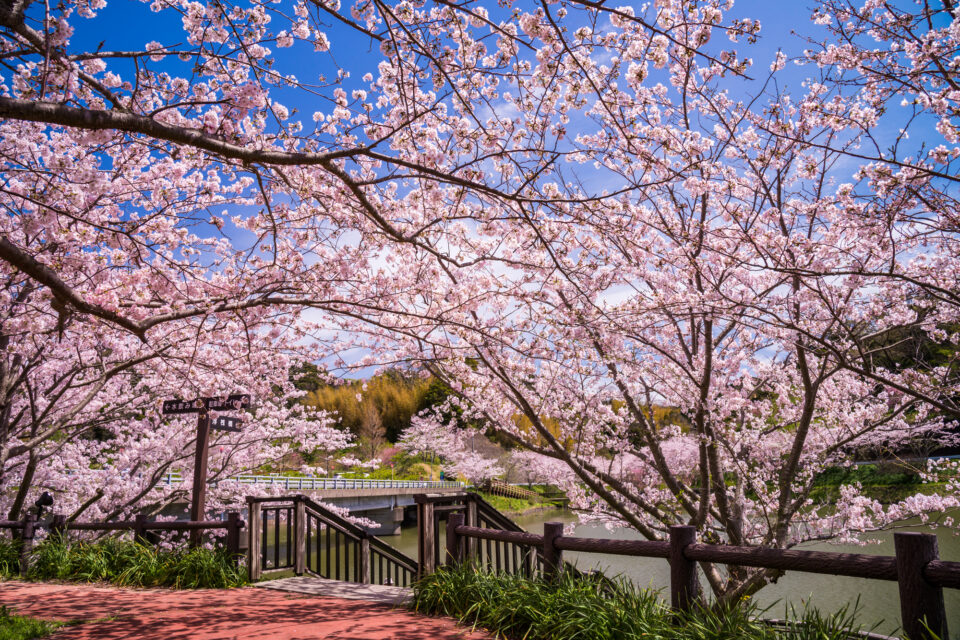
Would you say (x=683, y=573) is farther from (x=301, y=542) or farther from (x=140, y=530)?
(x=140, y=530)

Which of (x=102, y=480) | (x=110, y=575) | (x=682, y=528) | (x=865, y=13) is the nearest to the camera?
(x=682, y=528)

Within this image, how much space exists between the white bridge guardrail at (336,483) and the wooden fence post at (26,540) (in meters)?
9.11

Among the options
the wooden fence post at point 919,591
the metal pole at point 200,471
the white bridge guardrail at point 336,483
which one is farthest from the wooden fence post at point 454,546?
the white bridge guardrail at point 336,483

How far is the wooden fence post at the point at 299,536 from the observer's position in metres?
7.30

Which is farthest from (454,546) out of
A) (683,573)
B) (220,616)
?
(683,573)

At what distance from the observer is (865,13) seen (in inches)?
200

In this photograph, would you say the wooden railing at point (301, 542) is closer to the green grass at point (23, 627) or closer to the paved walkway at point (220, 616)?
the paved walkway at point (220, 616)

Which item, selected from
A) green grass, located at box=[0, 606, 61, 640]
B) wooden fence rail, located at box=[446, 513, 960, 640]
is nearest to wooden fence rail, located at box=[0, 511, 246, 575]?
green grass, located at box=[0, 606, 61, 640]

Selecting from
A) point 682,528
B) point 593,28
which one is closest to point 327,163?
point 593,28

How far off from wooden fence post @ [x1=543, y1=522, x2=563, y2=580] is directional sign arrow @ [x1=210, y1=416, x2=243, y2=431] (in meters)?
5.96

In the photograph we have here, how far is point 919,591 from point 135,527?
895 centimetres

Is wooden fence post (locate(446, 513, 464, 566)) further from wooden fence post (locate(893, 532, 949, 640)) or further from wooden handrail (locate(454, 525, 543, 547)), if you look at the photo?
wooden fence post (locate(893, 532, 949, 640))

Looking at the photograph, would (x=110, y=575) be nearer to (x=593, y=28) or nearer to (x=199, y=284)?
(x=199, y=284)

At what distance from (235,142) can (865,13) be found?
214 inches
